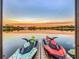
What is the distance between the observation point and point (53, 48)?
2078mm

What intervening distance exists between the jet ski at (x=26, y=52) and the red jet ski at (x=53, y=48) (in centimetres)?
12

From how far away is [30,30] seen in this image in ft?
6.88

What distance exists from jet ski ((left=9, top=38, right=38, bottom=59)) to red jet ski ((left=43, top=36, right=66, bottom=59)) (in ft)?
0.41

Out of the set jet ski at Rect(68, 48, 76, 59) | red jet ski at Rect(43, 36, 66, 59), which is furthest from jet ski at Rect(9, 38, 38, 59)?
jet ski at Rect(68, 48, 76, 59)

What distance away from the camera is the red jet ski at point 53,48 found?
2.06m

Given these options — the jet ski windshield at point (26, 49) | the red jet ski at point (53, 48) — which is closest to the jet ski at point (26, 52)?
the jet ski windshield at point (26, 49)

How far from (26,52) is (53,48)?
337 millimetres

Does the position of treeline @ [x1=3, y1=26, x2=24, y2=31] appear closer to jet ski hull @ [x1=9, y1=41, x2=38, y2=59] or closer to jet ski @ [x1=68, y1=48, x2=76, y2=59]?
jet ski hull @ [x1=9, y1=41, x2=38, y2=59]

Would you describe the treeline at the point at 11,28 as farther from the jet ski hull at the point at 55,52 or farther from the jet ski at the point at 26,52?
the jet ski hull at the point at 55,52

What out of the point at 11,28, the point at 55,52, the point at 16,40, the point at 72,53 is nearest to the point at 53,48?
the point at 55,52

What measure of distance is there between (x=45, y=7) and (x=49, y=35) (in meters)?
0.35

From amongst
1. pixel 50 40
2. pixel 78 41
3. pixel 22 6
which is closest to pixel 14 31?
pixel 22 6

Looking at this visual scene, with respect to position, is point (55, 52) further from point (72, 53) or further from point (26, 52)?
point (26, 52)

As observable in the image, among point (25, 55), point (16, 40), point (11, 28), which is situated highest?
point (11, 28)
